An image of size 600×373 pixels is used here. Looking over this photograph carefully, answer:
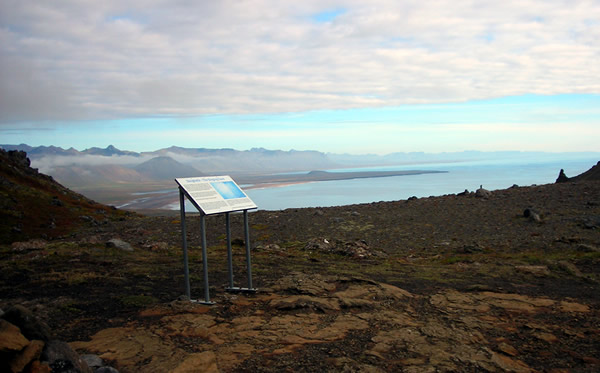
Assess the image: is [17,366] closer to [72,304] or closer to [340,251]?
[72,304]

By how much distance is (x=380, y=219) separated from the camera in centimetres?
2345

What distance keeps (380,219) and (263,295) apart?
13801 millimetres

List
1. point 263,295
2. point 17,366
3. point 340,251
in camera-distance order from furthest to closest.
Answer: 1. point 340,251
2. point 263,295
3. point 17,366

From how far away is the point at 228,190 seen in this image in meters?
10.8

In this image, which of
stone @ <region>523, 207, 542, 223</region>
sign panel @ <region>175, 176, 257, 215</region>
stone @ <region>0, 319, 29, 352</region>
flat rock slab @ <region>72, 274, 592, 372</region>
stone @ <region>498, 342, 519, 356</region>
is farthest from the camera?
stone @ <region>523, 207, 542, 223</region>

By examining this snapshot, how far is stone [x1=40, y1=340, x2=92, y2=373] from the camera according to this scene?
5.60 meters

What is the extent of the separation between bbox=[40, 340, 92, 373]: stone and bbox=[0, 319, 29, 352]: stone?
280 millimetres

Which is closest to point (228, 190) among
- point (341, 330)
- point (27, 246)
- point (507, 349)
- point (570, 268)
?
point (341, 330)

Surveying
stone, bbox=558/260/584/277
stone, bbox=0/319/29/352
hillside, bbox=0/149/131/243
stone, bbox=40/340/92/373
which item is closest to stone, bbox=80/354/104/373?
stone, bbox=40/340/92/373

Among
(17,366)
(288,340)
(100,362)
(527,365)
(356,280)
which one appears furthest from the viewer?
(356,280)

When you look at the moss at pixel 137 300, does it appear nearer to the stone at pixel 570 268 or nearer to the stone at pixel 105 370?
the stone at pixel 105 370

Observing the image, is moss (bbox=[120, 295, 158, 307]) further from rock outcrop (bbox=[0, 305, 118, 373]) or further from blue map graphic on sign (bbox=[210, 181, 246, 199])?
rock outcrop (bbox=[0, 305, 118, 373])

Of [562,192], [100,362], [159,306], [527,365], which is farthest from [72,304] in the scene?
[562,192]

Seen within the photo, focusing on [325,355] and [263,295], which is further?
[263,295]
